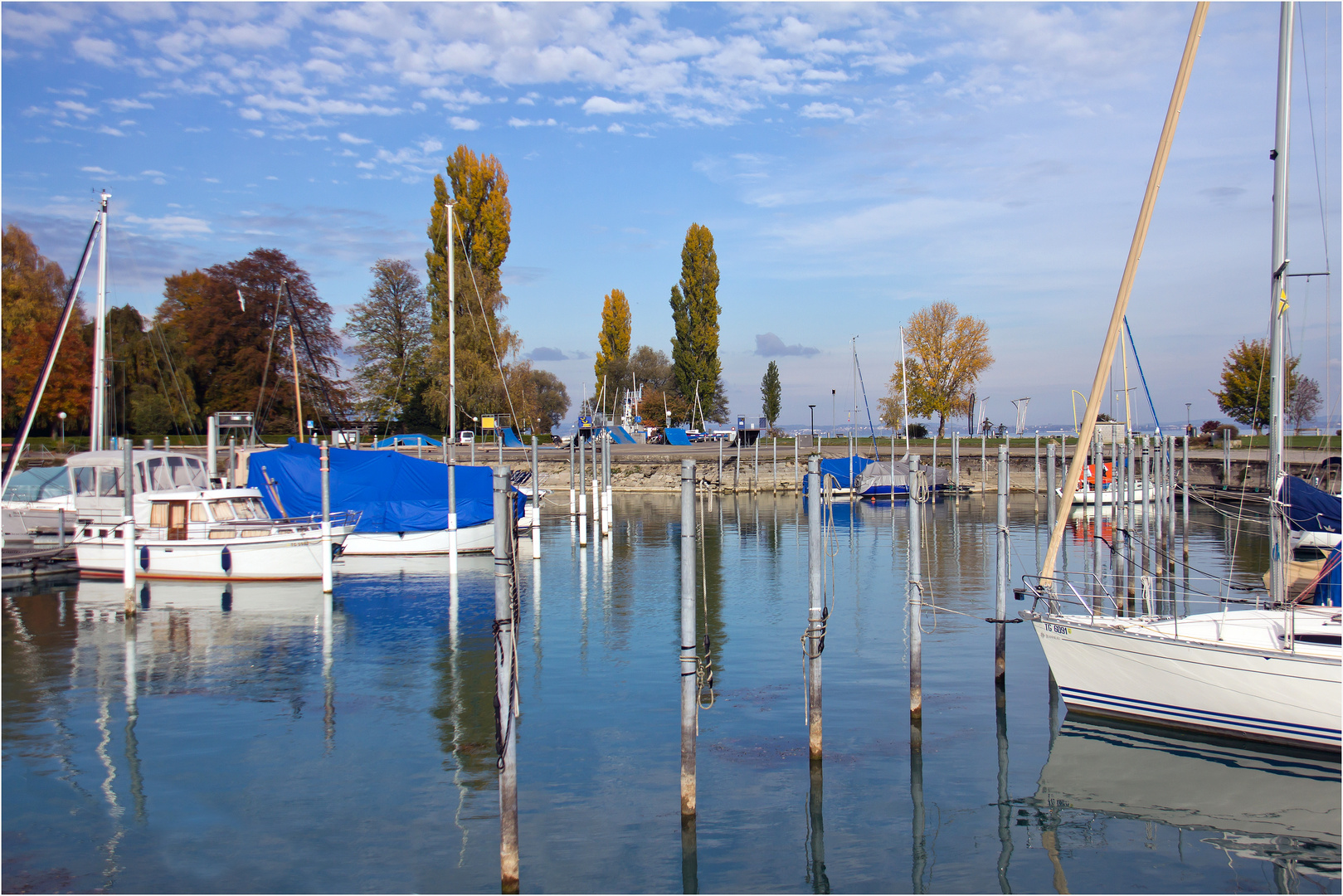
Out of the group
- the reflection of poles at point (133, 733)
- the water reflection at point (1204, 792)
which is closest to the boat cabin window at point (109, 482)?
the reflection of poles at point (133, 733)

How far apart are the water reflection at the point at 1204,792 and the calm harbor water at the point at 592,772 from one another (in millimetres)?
42

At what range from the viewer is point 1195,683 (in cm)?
1198

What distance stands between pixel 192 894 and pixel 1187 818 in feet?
34.2

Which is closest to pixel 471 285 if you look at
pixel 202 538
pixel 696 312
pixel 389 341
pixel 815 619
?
pixel 389 341

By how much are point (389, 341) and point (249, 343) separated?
10336 millimetres

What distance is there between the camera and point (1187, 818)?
10.2 meters

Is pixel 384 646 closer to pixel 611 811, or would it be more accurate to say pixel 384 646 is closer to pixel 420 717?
pixel 420 717

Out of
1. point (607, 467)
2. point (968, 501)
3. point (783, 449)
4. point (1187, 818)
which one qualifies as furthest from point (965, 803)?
point (783, 449)

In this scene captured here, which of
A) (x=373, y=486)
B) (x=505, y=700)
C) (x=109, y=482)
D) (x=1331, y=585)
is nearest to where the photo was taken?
(x=505, y=700)

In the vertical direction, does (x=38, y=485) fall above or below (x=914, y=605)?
above

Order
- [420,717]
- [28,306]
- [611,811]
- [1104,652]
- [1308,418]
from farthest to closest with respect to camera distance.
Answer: [1308,418]
[28,306]
[420,717]
[1104,652]
[611,811]

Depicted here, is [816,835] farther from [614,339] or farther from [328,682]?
[614,339]

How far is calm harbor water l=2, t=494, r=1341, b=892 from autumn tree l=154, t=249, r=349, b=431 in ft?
141

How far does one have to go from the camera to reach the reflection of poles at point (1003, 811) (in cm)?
900
